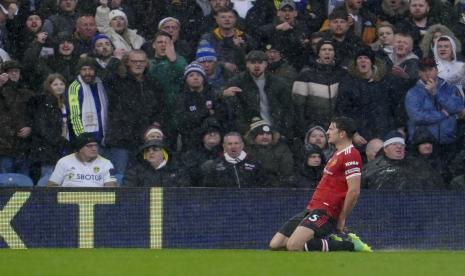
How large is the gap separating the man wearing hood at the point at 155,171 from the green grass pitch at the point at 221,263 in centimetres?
334

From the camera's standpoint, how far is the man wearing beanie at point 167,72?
16.8 meters

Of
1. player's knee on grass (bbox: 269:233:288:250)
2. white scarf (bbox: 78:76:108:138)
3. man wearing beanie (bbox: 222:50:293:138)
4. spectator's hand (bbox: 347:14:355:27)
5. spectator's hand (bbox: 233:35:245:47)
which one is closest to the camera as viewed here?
player's knee on grass (bbox: 269:233:288:250)

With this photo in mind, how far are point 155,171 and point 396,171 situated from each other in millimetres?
3023

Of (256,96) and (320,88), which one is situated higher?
(320,88)

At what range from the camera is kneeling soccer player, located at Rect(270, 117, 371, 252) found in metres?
13.7

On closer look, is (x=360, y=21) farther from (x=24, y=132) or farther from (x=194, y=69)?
(x=24, y=132)

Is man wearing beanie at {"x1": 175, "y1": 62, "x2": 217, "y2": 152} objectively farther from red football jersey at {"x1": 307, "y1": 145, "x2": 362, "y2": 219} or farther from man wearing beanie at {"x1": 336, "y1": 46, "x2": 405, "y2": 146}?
red football jersey at {"x1": 307, "y1": 145, "x2": 362, "y2": 219}

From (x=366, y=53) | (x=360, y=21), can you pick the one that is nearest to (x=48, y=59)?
(x=366, y=53)

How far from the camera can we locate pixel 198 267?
441 inches

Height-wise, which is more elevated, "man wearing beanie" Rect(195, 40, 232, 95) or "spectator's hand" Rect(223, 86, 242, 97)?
"man wearing beanie" Rect(195, 40, 232, 95)

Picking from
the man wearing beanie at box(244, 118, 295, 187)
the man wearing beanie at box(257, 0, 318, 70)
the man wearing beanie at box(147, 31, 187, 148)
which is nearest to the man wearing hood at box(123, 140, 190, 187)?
the man wearing beanie at box(147, 31, 187, 148)

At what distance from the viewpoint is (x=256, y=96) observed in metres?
16.7

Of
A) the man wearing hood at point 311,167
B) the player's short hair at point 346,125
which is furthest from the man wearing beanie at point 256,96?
the player's short hair at point 346,125

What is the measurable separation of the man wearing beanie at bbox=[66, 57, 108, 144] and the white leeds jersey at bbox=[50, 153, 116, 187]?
1.54 feet
